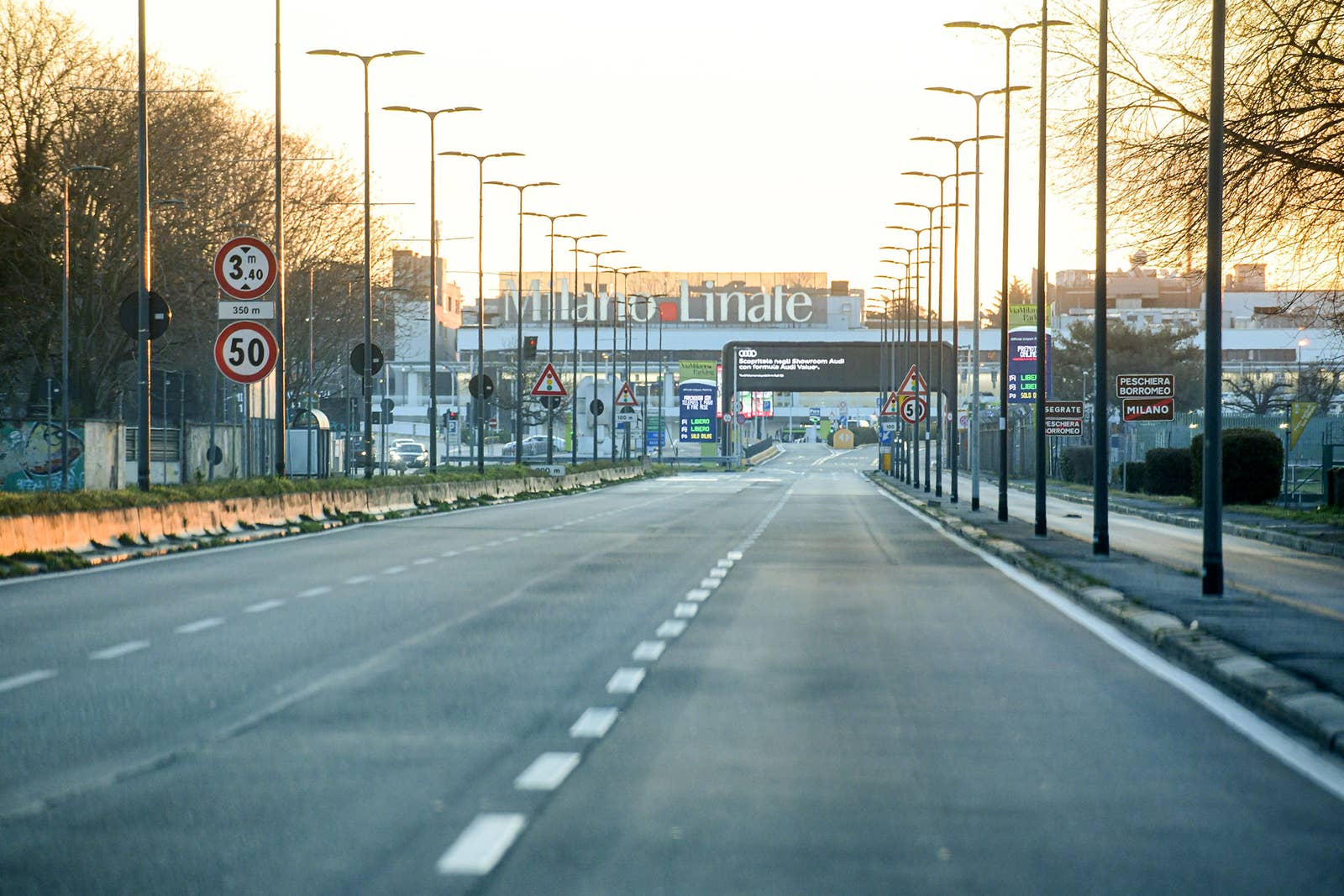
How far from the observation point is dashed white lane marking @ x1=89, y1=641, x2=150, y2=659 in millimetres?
12664

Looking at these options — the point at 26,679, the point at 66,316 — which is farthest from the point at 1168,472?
the point at 26,679

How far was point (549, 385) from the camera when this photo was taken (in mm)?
55312

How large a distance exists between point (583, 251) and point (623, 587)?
233 ft

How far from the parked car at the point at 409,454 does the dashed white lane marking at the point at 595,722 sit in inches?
3441

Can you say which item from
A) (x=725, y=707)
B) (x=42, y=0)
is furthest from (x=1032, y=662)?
(x=42, y=0)

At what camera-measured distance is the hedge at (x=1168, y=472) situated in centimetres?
5884

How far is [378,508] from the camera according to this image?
3853 cm

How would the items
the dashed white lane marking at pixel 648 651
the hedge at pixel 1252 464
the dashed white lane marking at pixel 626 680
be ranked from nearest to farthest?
the dashed white lane marking at pixel 626 680 < the dashed white lane marking at pixel 648 651 < the hedge at pixel 1252 464

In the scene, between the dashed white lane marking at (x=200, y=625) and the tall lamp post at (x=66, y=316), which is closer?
the dashed white lane marking at (x=200, y=625)

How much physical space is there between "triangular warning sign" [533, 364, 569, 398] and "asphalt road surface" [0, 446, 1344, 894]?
121ft

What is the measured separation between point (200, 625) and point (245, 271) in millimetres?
11935

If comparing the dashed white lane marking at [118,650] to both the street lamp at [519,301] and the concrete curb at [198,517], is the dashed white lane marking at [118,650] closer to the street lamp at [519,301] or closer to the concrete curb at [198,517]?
the concrete curb at [198,517]

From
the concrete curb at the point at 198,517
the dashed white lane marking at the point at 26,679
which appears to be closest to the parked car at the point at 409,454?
the concrete curb at the point at 198,517

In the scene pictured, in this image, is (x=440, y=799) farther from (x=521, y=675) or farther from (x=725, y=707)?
(x=521, y=675)
